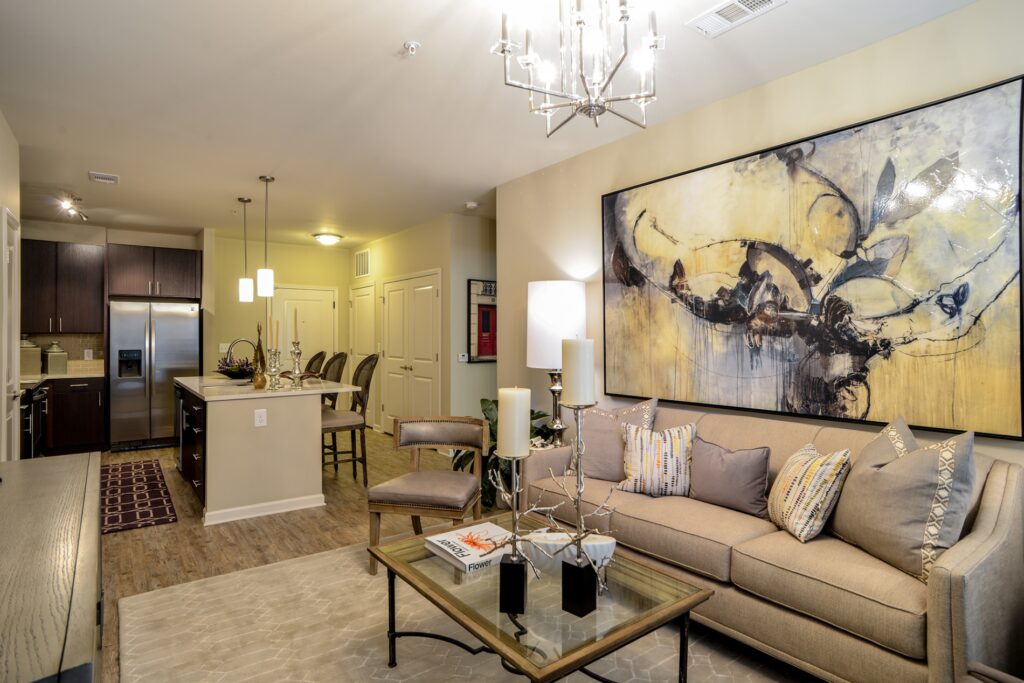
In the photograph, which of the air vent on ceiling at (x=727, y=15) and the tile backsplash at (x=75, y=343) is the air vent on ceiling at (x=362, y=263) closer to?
the tile backsplash at (x=75, y=343)

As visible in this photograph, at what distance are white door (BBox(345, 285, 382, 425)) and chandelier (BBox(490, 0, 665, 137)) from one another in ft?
16.3

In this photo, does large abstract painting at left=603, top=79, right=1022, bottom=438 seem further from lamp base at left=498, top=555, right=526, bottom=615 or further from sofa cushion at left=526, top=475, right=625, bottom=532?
lamp base at left=498, top=555, right=526, bottom=615

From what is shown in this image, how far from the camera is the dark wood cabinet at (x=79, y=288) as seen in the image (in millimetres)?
6121

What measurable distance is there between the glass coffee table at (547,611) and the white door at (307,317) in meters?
6.06

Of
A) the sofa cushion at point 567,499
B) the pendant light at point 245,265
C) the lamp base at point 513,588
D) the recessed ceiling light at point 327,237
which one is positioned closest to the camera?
the lamp base at point 513,588

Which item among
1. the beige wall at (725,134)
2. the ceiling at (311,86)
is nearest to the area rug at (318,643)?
the beige wall at (725,134)

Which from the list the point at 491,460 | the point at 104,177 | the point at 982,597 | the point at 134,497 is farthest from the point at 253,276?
the point at 982,597

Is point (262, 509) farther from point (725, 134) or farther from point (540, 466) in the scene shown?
point (725, 134)

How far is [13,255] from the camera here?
3.63 meters

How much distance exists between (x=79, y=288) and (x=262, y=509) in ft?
13.5

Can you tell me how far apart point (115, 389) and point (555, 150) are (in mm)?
5574

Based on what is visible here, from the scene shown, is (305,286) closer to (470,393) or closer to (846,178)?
(470,393)

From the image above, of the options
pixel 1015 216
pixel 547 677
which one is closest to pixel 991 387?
pixel 1015 216

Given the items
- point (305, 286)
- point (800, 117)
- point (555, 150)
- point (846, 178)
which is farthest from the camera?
point (305, 286)
